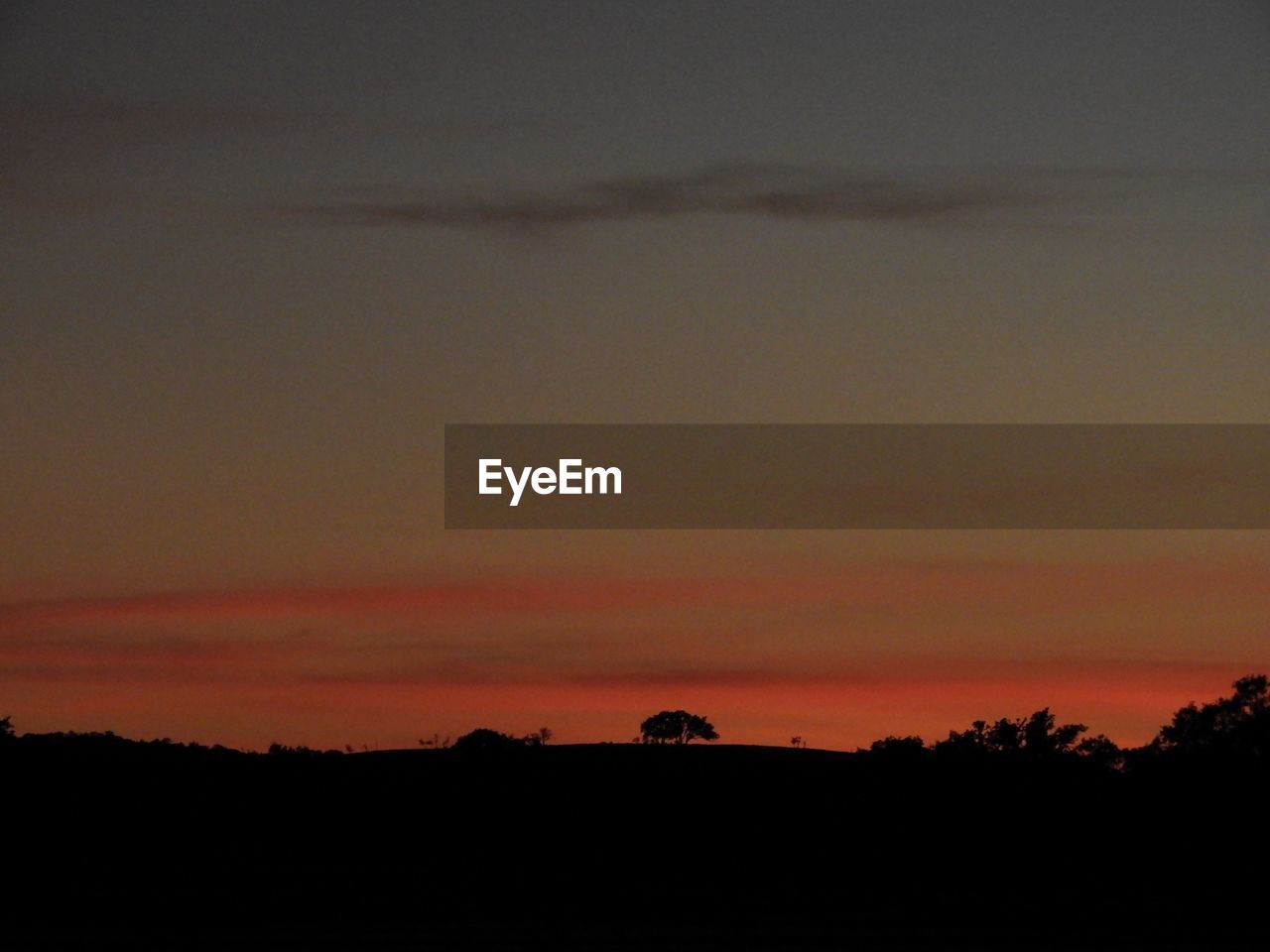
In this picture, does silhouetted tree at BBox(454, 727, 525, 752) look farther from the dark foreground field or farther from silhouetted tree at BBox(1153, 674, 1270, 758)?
silhouetted tree at BBox(1153, 674, 1270, 758)

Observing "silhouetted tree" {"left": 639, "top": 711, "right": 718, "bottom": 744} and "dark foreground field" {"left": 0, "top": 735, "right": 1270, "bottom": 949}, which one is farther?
"silhouetted tree" {"left": 639, "top": 711, "right": 718, "bottom": 744}

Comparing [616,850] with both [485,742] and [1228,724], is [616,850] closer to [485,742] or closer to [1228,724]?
[485,742]

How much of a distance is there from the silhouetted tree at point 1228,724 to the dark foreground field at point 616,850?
509 inches

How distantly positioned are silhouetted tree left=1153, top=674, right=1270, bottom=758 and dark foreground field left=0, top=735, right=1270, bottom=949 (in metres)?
12.9

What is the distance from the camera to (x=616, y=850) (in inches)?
1960

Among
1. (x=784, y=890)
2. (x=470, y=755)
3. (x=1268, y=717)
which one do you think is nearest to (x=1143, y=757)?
(x=1268, y=717)

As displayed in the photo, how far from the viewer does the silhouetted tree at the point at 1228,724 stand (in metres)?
77.6

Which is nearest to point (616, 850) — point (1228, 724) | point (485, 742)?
point (485, 742)

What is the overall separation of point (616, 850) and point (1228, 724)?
125ft

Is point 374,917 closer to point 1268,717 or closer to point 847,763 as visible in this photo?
point 847,763

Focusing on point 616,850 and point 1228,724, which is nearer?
point 616,850

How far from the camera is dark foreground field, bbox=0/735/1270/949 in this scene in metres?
38.6

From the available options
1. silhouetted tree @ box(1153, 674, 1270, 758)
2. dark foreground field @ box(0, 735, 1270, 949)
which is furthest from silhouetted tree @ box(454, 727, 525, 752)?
silhouetted tree @ box(1153, 674, 1270, 758)

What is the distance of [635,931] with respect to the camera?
3834cm
